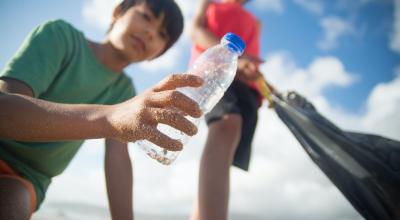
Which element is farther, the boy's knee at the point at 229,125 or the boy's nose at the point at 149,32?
the boy's knee at the point at 229,125

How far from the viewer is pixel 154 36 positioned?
2.26 meters

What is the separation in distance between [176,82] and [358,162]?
1.32m

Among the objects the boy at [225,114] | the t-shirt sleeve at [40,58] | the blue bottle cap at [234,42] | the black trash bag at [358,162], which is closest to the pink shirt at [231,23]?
the boy at [225,114]

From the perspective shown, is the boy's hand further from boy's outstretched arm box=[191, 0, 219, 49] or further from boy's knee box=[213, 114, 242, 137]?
boy's outstretched arm box=[191, 0, 219, 49]

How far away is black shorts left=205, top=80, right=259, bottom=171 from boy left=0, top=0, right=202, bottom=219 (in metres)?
0.67

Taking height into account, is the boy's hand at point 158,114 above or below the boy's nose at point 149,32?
below

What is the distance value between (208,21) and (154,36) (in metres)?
0.90

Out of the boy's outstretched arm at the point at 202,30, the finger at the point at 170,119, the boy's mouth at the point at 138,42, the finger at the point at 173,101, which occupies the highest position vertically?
the boy's outstretched arm at the point at 202,30

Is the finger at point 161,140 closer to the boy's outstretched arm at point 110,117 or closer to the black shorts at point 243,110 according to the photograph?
the boy's outstretched arm at point 110,117

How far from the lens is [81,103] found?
2121mm

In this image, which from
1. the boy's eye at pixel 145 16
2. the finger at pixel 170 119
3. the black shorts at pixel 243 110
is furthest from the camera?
the black shorts at pixel 243 110

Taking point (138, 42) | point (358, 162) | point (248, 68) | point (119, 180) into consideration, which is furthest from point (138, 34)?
point (358, 162)

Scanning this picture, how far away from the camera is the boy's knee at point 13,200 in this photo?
4.81 ft

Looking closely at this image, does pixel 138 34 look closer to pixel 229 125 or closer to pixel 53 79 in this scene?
pixel 53 79
